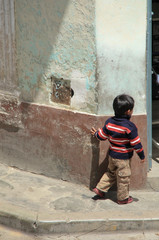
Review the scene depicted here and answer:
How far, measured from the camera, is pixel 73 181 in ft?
18.5

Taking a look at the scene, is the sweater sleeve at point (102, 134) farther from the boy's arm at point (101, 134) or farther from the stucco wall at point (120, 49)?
the stucco wall at point (120, 49)

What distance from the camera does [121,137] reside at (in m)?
4.86

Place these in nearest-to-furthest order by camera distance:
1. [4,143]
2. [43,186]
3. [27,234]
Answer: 1. [27,234]
2. [43,186]
3. [4,143]

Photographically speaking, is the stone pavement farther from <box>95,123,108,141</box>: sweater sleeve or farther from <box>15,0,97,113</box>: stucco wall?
<box>15,0,97,113</box>: stucco wall

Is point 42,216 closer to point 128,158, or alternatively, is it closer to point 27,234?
point 27,234

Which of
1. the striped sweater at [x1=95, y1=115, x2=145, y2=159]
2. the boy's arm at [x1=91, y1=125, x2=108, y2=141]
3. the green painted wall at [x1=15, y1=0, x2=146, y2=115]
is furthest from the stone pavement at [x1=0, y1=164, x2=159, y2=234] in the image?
the green painted wall at [x1=15, y1=0, x2=146, y2=115]

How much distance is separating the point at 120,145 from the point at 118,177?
39 cm

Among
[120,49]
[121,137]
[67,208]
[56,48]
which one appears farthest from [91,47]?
A: [67,208]

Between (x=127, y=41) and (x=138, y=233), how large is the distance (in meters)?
2.17

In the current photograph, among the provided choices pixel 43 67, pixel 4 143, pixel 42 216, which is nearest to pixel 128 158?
pixel 42 216

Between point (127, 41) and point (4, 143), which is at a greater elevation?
point (127, 41)

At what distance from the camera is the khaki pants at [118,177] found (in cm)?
495

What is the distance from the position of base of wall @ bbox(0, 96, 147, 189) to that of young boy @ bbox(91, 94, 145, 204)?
0.77 feet

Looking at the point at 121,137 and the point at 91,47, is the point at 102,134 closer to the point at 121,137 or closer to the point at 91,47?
the point at 121,137
